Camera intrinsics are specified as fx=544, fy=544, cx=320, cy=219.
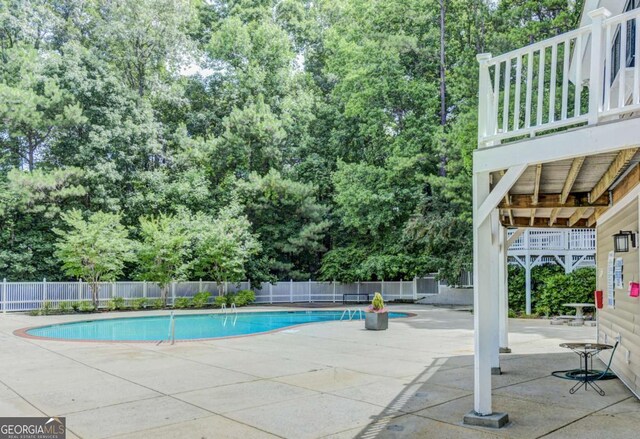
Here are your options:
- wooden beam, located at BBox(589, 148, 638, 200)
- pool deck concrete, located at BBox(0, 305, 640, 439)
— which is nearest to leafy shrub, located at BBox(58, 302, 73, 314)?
pool deck concrete, located at BBox(0, 305, 640, 439)

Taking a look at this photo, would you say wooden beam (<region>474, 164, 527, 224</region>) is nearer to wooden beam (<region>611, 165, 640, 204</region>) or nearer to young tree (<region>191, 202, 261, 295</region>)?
wooden beam (<region>611, 165, 640, 204</region>)

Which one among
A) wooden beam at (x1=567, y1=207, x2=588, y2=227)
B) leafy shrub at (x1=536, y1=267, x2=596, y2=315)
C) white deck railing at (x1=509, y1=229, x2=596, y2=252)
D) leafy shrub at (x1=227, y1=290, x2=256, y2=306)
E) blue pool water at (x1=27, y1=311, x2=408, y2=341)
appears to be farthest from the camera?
leafy shrub at (x1=227, y1=290, x2=256, y2=306)

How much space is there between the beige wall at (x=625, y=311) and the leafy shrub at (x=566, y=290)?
9782 millimetres

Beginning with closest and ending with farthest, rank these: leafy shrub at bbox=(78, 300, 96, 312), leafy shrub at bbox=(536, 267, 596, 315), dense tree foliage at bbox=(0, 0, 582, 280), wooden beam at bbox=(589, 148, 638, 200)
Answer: wooden beam at bbox=(589, 148, 638, 200) → leafy shrub at bbox=(536, 267, 596, 315) → leafy shrub at bbox=(78, 300, 96, 312) → dense tree foliage at bbox=(0, 0, 582, 280)

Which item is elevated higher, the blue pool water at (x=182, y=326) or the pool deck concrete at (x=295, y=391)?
A: the pool deck concrete at (x=295, y=391)

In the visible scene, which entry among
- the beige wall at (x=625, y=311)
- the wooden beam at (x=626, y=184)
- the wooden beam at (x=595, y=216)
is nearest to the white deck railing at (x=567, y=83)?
the wooden beam at (x=626, y=184)

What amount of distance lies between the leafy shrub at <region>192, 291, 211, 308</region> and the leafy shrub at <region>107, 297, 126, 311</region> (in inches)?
113

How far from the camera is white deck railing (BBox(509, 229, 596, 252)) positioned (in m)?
18.9

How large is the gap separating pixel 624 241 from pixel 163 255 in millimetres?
18733

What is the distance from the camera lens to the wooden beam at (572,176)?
211 inches

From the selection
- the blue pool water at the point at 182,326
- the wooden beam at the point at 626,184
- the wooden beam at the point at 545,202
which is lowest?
the blue pool water at the point at 182,326

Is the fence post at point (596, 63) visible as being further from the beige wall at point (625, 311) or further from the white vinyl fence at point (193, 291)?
the white vinyl fence at point (193, 291)

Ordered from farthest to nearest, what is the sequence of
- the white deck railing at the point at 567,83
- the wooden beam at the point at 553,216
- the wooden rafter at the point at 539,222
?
the wooden rafter at the point at 539,222
the wooden beam at the point at 553,216
the white deck railing at the point at 567,83

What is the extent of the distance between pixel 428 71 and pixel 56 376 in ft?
91.5
